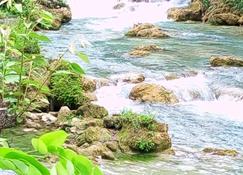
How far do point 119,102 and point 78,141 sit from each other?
11.4 feet

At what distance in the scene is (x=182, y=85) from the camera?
11.9m

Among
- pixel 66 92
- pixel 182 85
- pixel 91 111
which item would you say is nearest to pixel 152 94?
pixel 182 85

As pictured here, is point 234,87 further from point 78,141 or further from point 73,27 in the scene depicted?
point 73,27

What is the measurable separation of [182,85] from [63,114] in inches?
162

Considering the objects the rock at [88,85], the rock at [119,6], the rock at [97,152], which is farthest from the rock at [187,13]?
the rock at [97,152]

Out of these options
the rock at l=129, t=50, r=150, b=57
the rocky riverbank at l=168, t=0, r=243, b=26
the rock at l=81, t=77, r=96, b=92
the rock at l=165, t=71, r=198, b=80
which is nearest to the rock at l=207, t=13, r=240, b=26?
the rocky riverbank at l=168, t=0, r=243, b=26

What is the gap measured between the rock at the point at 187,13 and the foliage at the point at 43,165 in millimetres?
23407

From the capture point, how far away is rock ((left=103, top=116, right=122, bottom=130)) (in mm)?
7980

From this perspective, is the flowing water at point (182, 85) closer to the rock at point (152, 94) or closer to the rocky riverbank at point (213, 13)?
the rock at point (152, 94)

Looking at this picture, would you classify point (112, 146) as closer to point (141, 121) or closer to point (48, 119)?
point (141, 121)

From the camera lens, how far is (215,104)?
10.9 m

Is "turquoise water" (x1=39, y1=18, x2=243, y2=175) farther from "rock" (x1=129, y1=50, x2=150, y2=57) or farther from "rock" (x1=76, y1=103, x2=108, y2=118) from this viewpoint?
"rock" (x1=76, y1=103, x2=108, y2=118)

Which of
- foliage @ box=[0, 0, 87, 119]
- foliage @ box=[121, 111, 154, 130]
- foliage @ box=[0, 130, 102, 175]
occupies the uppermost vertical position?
foliage @ box=[0, 130, 102, 175]

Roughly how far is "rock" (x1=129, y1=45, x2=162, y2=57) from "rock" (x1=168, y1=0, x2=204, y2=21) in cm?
825
